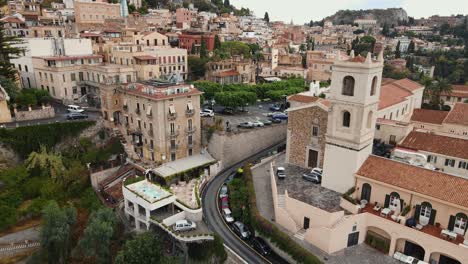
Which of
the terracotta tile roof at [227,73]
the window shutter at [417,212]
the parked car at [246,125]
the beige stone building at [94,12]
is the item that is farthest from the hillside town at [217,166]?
the beige stone building at [94,12]

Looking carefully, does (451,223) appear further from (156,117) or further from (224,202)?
(156,117)

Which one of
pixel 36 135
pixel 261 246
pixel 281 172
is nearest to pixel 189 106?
pixel 281 172

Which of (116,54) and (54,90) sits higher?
(116,54)

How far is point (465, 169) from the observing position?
33094 mm

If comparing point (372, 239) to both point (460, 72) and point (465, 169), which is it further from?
point (460, 72)

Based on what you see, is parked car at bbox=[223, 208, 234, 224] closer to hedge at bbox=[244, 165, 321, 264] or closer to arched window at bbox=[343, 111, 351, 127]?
hedge at bbox=[244, 165, 321, 264]

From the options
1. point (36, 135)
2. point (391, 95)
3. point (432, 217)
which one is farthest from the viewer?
point (391, 95)

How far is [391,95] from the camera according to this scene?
1844 inches

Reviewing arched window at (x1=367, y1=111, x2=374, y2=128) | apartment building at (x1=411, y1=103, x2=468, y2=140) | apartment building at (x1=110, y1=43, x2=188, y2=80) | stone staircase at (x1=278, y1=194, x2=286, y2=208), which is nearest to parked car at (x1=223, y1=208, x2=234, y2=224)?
stone staircase at (x1=278, y1=194, x2=286, y2=208)

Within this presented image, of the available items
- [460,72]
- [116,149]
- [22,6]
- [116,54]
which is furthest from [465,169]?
[22,6]

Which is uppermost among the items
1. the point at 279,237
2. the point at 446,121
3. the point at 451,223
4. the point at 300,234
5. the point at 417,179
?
the point at 446,121

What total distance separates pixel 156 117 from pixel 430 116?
36.5m

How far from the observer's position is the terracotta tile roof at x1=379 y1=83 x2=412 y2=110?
43688 millimetres

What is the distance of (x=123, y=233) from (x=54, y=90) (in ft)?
96.4
